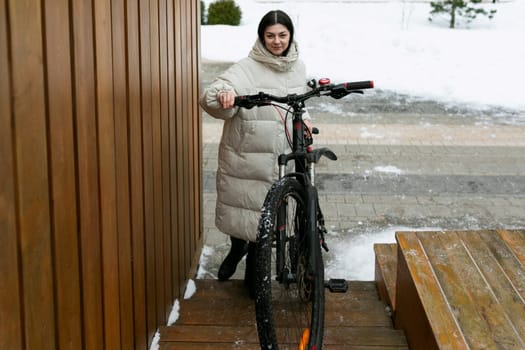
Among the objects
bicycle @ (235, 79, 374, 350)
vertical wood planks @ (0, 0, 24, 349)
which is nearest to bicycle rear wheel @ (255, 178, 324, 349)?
bicycle @ (235, 79, 374, 350)

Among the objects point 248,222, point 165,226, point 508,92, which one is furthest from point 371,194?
point 508,92

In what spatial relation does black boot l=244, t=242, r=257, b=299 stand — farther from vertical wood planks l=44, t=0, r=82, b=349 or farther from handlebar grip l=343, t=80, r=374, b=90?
vertical wood planks l=44, t=0, r=82, b=349

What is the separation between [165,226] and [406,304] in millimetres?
1111

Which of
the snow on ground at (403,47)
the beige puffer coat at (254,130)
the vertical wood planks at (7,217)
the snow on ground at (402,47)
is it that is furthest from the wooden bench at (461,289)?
the snow on ground at (403,47)

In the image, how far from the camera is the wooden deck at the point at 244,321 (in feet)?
10.9

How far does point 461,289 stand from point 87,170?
1.63 m

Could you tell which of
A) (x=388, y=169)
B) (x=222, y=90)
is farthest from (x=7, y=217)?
(x=388, y=169)

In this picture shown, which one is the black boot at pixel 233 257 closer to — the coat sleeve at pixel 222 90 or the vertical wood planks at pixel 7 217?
the coat sleeve at pixel 222 90

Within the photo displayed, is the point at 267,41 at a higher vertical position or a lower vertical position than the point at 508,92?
higher

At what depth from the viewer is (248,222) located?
379 cm

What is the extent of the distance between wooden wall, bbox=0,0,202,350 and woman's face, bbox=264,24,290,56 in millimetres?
436

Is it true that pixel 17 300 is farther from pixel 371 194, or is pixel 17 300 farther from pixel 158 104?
pixel 371 194

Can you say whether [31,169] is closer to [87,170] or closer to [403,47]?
[87,170]

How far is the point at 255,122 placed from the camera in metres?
3.66
